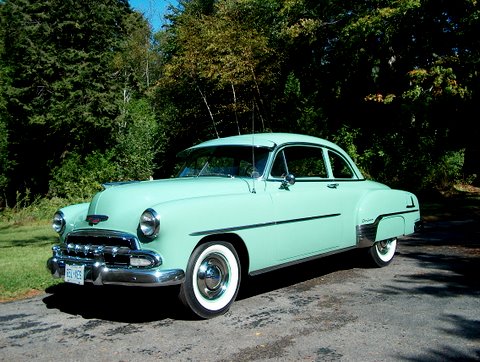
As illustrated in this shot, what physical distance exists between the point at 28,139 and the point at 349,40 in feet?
67.7

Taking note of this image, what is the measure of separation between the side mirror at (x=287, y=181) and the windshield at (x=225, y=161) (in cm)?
27

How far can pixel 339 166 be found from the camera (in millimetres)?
6781

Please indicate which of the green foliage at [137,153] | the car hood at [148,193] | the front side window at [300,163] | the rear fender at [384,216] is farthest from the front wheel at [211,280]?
the green foliage at [137,153]

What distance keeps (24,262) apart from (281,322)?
518cm

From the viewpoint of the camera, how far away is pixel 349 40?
18719mm

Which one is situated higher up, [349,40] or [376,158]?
[349,40]

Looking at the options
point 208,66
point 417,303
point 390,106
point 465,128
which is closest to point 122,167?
point 208,66

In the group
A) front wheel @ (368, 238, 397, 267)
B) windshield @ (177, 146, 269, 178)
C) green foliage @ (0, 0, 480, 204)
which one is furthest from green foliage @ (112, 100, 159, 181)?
front wheel @ (368, 238, 397, 267)

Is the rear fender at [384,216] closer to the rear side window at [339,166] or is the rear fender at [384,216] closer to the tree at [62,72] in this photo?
the rear side window at [339,166]

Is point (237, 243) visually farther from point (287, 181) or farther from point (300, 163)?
point (300, 163)

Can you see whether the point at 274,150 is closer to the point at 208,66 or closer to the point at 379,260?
the point at 379,260

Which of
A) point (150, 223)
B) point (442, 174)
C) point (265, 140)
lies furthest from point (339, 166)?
point (442, 174)

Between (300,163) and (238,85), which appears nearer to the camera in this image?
(300,163)

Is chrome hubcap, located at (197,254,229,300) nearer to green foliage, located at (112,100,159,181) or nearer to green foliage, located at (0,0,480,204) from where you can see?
green foliage, located at (0,0,480,204)
